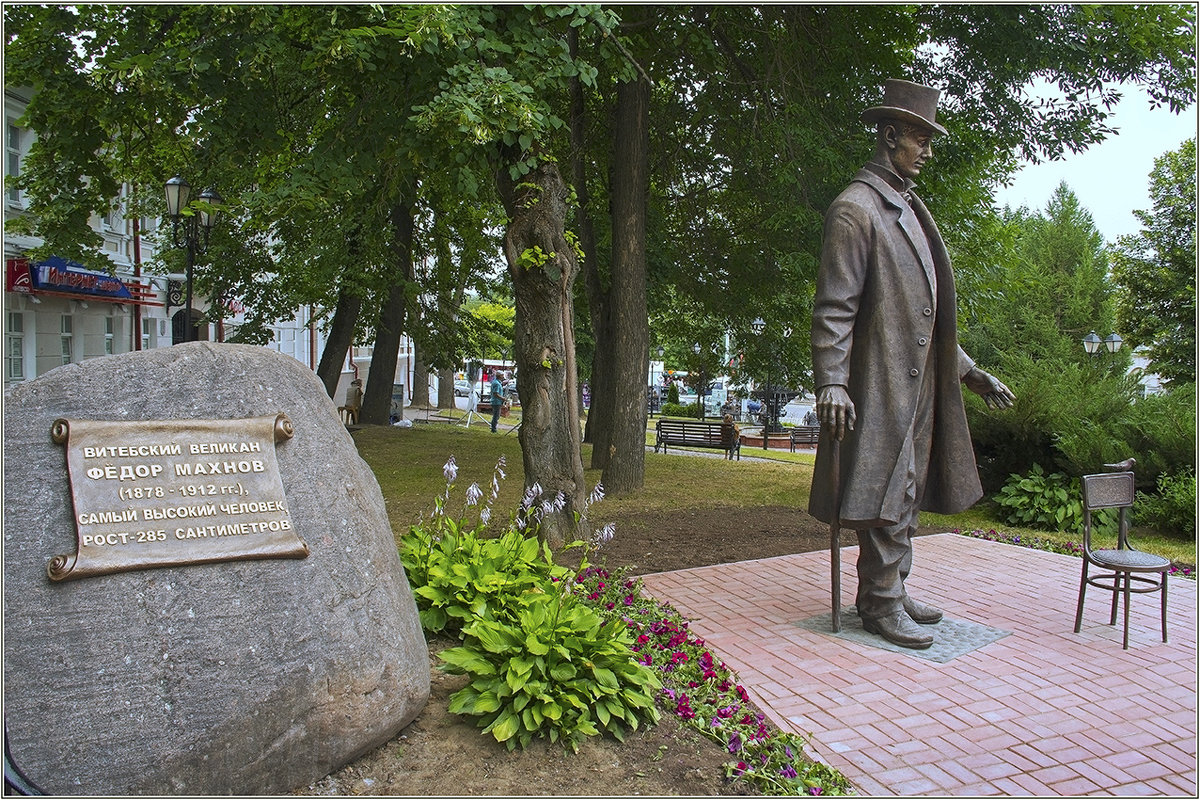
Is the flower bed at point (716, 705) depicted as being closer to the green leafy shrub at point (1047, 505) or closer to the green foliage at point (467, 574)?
the green foliage at point (467, 574)

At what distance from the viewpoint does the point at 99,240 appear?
11.8 metres

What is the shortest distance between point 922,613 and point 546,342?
3723mm

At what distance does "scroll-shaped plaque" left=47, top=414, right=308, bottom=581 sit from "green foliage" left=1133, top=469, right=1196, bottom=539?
9.67 metres

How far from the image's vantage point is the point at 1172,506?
10.2m

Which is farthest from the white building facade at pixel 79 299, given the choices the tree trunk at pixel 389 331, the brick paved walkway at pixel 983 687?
the brick paved walkway at pixel 983 687

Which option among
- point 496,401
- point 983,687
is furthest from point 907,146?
point 496,401

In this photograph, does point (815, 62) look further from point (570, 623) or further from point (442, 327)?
point (442, 327)

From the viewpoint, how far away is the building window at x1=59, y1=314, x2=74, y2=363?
23.7m

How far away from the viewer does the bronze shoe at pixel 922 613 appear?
595cm

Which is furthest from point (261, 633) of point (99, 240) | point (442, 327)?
point (442, 327)

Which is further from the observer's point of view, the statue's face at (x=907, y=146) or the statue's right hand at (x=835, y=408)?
the statue's face at (x=907, y=146)

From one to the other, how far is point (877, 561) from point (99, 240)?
33.9 feet

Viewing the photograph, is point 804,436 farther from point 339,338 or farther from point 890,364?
point 890,364

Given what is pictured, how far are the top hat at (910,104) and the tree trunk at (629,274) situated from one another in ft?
22.9
